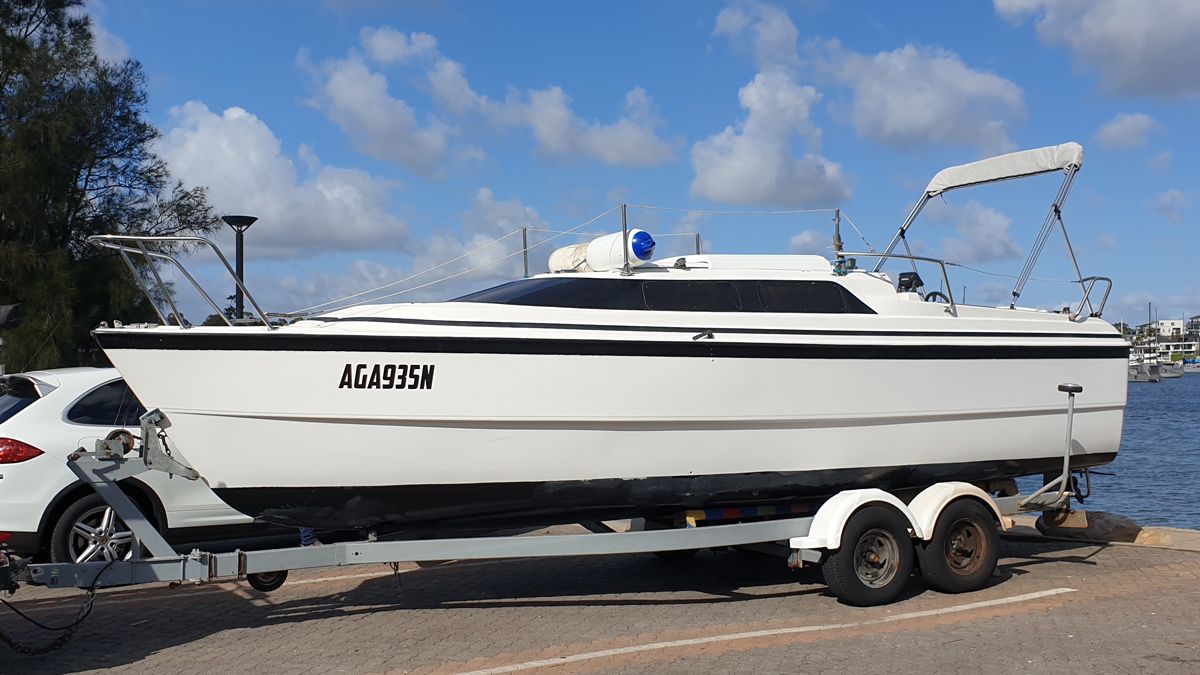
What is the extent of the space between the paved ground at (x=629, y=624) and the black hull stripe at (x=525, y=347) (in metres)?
1.75

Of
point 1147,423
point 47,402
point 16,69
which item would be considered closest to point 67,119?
point 16,69

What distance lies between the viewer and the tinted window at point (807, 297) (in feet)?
22.9

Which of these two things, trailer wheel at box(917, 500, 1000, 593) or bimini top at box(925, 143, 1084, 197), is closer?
trailer wheel at box(917, 500, 1000, 593)

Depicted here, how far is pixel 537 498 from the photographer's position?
20.5ft

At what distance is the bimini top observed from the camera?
27.4 ft

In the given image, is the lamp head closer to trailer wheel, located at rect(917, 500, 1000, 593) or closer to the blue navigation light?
the blue navigation light

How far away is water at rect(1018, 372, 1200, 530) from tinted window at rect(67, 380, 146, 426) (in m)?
8.65

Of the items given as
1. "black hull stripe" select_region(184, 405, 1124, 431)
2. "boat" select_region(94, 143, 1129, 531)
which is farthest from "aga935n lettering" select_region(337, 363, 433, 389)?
"black hull stripe" select_region(184, 405, 1124, 431)

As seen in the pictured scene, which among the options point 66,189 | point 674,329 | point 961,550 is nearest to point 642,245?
point 674,329

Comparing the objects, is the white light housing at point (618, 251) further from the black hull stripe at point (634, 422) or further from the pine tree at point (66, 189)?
the pine tree at point (66, 189)

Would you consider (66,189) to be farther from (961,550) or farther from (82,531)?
(961,550)

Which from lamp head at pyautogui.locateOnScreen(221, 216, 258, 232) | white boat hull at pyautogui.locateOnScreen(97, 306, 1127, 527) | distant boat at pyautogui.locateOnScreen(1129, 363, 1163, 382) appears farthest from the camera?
distant boat at pyautogui.locateOnScreen(1129, 363, 1163, 382)

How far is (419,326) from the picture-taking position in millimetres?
5969

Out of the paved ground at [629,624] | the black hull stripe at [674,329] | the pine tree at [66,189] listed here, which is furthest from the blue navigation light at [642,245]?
the pine tree at [66,189]
